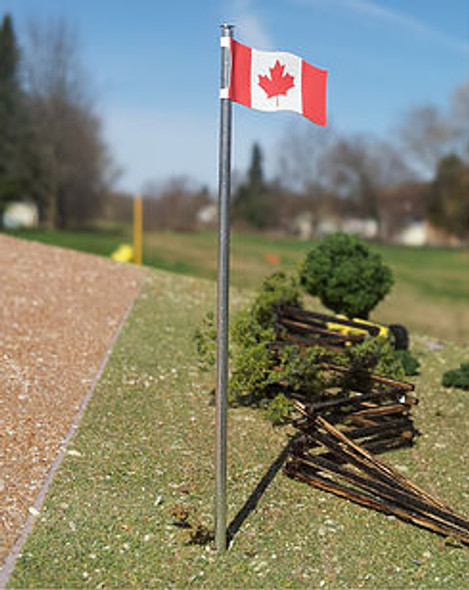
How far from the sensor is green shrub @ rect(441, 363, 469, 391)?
380 inches

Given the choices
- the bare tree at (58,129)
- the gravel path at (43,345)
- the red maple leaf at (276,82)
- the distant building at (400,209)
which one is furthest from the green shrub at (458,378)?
the distant building at (400,209)

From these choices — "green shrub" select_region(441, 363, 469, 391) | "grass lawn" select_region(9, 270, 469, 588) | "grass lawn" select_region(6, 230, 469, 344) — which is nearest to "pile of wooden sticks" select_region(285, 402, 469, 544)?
"grass lawn" select_region(9, 270, 469, 588)

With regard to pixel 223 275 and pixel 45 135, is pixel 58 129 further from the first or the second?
pixel 223 275

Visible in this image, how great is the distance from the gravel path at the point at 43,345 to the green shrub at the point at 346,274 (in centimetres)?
352

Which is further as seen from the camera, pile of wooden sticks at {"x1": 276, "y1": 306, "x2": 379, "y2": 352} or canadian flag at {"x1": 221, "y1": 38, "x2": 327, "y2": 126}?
pile of wooden sticks at {"x1": 276, "y1": 306, "x2": 379, "y2": 352}

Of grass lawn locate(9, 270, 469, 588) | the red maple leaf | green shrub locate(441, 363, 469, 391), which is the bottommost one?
grass lawn locate(9, 270, 469, 588)

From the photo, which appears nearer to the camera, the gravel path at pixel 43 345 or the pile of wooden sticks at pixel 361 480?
the pile of wooden sticks at pixel 361 480

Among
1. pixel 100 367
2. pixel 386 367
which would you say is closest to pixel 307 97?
pixel 386 367

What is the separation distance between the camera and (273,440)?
7344mm

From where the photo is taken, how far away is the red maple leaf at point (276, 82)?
4.72 metres

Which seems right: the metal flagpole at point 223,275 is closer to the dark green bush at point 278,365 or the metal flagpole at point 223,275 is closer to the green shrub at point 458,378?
the dark green bush at point 278,365

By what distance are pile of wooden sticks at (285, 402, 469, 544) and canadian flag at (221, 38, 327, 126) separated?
3.01 metres

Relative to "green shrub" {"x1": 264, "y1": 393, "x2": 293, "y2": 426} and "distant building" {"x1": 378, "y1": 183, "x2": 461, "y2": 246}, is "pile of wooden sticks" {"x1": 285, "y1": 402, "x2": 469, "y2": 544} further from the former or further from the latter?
"distant building" {"x1": 378, "y1": 183, "x2": 461, "y2": 246}

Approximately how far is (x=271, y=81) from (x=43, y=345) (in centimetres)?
593
